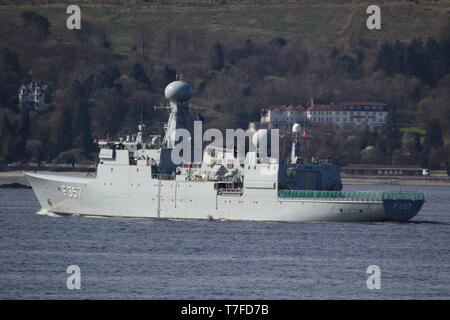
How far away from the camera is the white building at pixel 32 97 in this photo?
554ft

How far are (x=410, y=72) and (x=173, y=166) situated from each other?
120262 mm

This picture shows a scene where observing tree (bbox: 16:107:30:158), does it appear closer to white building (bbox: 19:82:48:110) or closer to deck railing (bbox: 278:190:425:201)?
white building (bbox: 19:82:48:110)

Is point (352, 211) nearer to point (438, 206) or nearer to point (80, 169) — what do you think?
point (438, 206)

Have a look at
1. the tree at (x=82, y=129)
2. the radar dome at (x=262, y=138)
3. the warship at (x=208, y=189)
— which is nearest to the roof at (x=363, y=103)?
the tree at (x=82, y=129)

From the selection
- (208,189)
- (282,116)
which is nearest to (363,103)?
(282,116)

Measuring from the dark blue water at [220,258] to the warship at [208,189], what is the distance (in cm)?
99

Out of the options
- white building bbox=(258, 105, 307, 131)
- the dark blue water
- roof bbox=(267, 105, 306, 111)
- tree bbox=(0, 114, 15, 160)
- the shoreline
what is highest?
roof bbox=(267, 105, 306, 111)

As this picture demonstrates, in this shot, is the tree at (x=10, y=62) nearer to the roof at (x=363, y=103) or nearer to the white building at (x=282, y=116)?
the white building at (x=282, y=116)

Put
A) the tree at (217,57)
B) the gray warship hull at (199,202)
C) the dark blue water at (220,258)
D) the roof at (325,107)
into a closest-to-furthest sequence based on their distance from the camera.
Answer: the dark blue water at (220,258)
the gray warship hull at (199,202)
the roof at (325,107)
the tree at (217,57)

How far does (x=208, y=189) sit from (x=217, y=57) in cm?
12697

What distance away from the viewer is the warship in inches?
2452

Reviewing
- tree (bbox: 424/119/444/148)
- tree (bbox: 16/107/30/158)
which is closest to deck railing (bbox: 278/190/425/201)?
tree (bbox: 424/119/444/148)

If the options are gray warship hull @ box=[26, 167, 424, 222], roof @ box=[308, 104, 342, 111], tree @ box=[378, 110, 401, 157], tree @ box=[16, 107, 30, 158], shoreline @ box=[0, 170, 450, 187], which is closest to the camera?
gray warship hull @ box=[26, 167, 424, 222]
